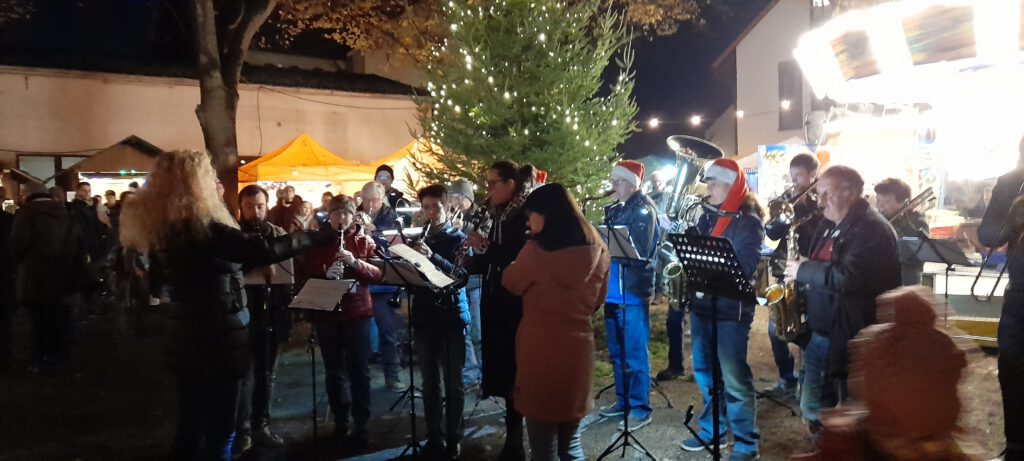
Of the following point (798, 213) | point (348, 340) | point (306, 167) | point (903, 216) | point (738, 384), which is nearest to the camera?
point (738, 384)

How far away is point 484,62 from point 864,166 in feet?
22.1

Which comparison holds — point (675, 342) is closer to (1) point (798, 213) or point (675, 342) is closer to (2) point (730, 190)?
(1) point (798, 213)

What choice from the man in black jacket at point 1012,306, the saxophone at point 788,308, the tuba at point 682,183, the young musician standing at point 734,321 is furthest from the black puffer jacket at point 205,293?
the man in black jacket at point 1012,306

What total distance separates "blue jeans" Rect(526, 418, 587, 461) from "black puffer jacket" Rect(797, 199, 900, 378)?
5.79 ft

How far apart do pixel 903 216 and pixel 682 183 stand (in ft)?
7.33

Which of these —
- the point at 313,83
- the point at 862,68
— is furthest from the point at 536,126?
the point at 313,83

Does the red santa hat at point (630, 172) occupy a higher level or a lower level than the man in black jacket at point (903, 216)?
higher

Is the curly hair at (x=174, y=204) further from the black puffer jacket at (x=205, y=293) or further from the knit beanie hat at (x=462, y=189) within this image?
the knit beanie hat at (x=462, y=189)

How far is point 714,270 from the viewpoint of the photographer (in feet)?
14.0

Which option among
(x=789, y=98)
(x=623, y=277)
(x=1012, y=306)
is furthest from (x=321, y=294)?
(x=789, y=98)

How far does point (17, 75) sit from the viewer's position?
1755cm

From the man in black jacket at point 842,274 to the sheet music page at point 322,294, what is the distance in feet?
9.84

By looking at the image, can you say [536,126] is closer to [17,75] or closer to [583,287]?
[583,287]

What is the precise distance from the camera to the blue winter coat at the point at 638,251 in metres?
6.06
